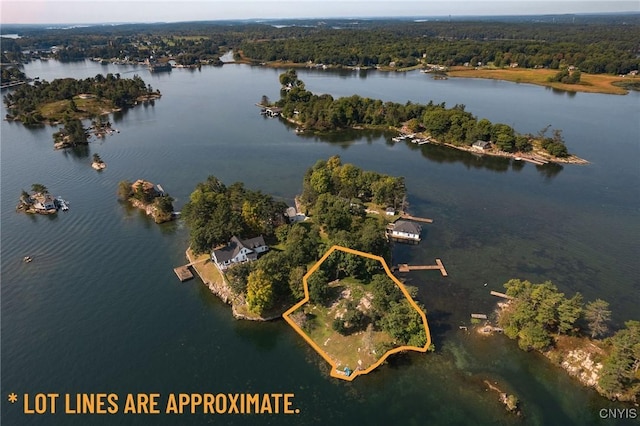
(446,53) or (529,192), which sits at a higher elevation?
(446,53)

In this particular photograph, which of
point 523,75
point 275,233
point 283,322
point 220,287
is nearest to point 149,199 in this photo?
point 275,233

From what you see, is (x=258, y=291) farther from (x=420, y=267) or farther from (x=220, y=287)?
(x=420, y=267)

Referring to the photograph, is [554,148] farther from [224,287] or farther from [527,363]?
[224,287]

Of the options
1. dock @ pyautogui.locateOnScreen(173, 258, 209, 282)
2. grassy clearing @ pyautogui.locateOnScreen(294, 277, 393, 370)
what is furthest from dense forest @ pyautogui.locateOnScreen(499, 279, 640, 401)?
dock @ pyautogui.locateOnScreen(173, 258, 209, 282)

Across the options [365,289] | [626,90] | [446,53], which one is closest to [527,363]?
[365,289]

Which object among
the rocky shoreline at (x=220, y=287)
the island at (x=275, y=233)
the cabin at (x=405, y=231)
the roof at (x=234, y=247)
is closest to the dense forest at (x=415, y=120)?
the island at (x=275, y=233)

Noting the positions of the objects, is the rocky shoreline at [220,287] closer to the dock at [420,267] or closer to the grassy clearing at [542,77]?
the dock at [420,267]
